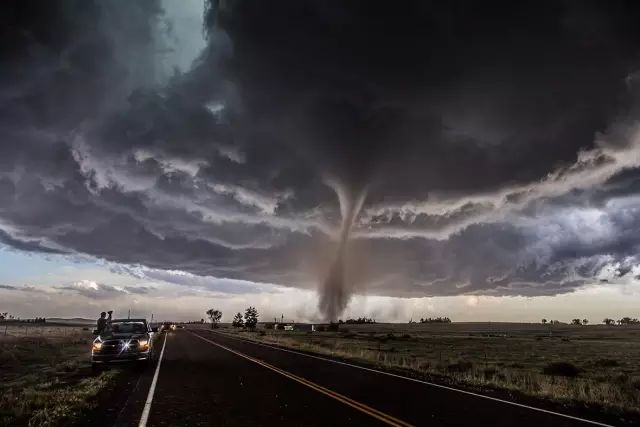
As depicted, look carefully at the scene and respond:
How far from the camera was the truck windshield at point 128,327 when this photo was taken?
22.5 m

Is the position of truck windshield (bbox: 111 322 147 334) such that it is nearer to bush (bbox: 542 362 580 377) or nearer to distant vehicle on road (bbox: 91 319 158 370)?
distant vehicle on road (bbox: 91 319 158 370)

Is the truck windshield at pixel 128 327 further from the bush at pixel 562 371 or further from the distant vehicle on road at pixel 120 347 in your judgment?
the bush at pixel 562 371

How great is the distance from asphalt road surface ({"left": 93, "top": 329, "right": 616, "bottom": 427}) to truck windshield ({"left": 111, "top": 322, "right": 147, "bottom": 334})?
4.83 metres

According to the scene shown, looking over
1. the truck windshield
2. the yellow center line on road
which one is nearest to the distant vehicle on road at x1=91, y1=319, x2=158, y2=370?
the truck windshield

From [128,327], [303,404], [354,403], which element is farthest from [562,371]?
[303,404]

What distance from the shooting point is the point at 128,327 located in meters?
23.1

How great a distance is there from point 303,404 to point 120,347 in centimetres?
1217

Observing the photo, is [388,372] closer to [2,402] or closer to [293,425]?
[293,425]

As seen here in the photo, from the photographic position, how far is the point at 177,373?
19.5 metres

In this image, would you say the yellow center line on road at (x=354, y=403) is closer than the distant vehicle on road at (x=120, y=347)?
Yes

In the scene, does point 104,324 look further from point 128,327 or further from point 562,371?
point 562,371

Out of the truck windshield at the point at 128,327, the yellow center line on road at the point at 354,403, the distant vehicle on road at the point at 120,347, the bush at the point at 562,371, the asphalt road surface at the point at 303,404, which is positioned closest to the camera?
the yellow center line on road at the point at 354,403

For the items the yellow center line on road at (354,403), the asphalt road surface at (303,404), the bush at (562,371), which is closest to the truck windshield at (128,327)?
the asphalt road surface at (303,404)

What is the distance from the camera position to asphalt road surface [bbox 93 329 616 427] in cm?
989
